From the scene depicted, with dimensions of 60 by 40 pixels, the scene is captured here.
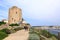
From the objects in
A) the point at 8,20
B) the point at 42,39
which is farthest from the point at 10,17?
the point at 42,39

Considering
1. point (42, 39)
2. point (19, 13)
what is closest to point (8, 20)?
point (19, 13)

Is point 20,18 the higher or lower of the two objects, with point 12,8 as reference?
lower

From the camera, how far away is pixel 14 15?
44406 millimetres

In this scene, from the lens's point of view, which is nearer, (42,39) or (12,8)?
(42,39)

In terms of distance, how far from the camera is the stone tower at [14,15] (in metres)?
43.9

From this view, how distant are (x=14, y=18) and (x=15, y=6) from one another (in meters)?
3.92

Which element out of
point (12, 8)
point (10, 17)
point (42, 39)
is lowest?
point (42, 39)

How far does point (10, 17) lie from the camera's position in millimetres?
43906

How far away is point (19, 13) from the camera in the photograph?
146ft

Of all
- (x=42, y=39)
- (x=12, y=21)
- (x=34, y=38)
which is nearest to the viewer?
(x=34, y=38)

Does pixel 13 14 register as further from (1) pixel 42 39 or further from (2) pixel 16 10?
(1) pixel 42 39

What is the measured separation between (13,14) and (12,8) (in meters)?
2.10

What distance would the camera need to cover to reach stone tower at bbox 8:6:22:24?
4391 centimetres

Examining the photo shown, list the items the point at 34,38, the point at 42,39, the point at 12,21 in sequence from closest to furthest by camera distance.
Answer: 1. the point at 34,38
2. the point at 42,39
3. the point at 12,21
